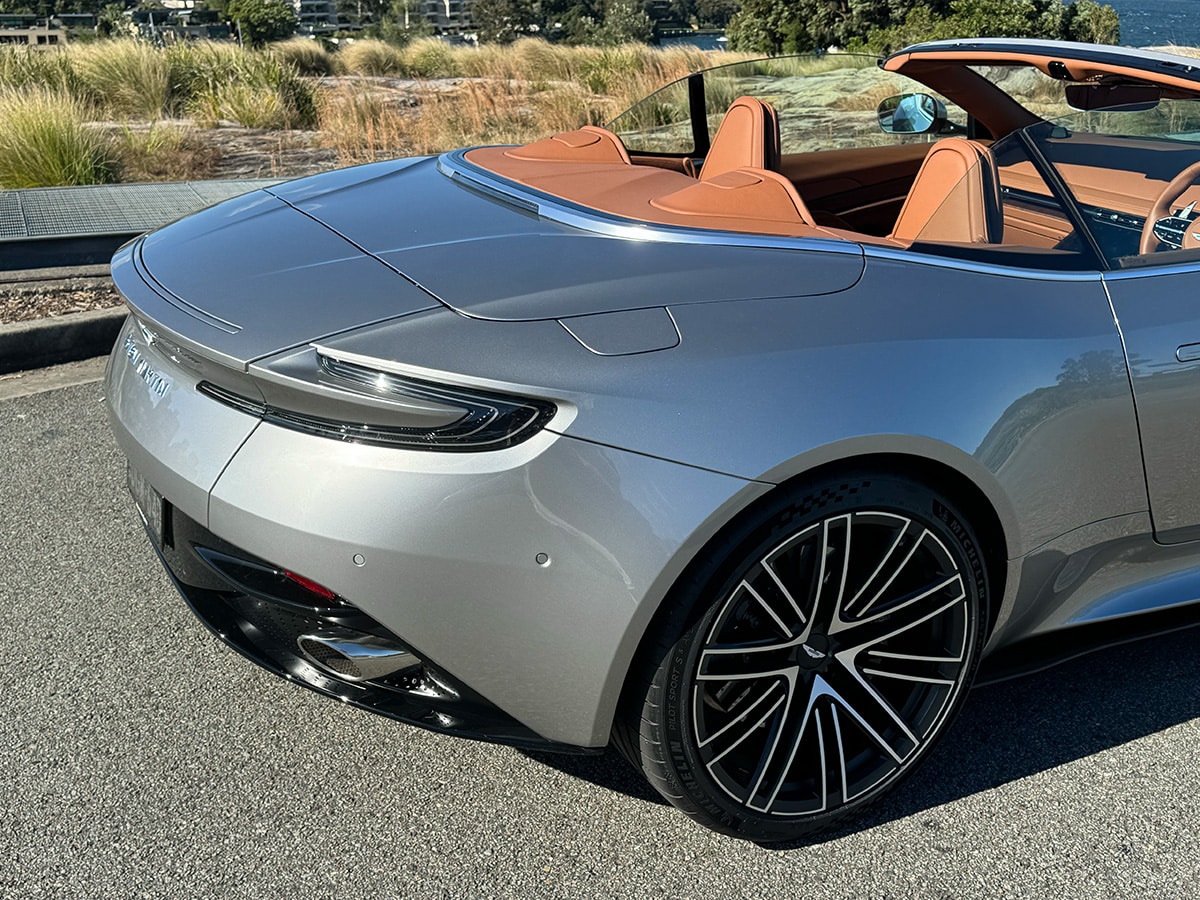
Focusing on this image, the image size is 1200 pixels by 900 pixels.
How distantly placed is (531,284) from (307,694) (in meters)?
1.23

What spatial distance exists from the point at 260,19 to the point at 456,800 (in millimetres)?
45820

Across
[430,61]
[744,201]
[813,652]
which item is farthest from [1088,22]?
[813,652]

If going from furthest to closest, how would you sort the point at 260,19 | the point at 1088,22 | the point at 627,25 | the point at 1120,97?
1. the point at 627,25
2. the point at 260,19
3. the point at 1088,22
4. the point at 1120,97

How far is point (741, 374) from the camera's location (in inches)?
78.7

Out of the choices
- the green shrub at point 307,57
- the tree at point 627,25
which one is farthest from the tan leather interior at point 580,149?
the tree at point 627,25

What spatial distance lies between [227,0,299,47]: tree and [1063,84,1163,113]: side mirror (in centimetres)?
4229

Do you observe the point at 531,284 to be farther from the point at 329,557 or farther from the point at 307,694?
the point at 307,694

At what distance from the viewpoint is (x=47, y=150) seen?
7961 mm

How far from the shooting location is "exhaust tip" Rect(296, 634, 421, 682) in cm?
204

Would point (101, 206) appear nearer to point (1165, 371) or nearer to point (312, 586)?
point (312, 586)

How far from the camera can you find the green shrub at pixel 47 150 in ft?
25.7

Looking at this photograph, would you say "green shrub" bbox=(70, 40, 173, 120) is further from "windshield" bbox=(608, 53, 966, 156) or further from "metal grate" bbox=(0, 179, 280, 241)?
"windshield" bbox=(608, 53, 966, 156)

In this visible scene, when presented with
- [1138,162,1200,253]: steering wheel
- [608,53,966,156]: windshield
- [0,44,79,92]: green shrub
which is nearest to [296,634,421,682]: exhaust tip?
[1138,162,1200,253]: steering wheel

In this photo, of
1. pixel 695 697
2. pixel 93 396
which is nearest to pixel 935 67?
pixel 695 697
